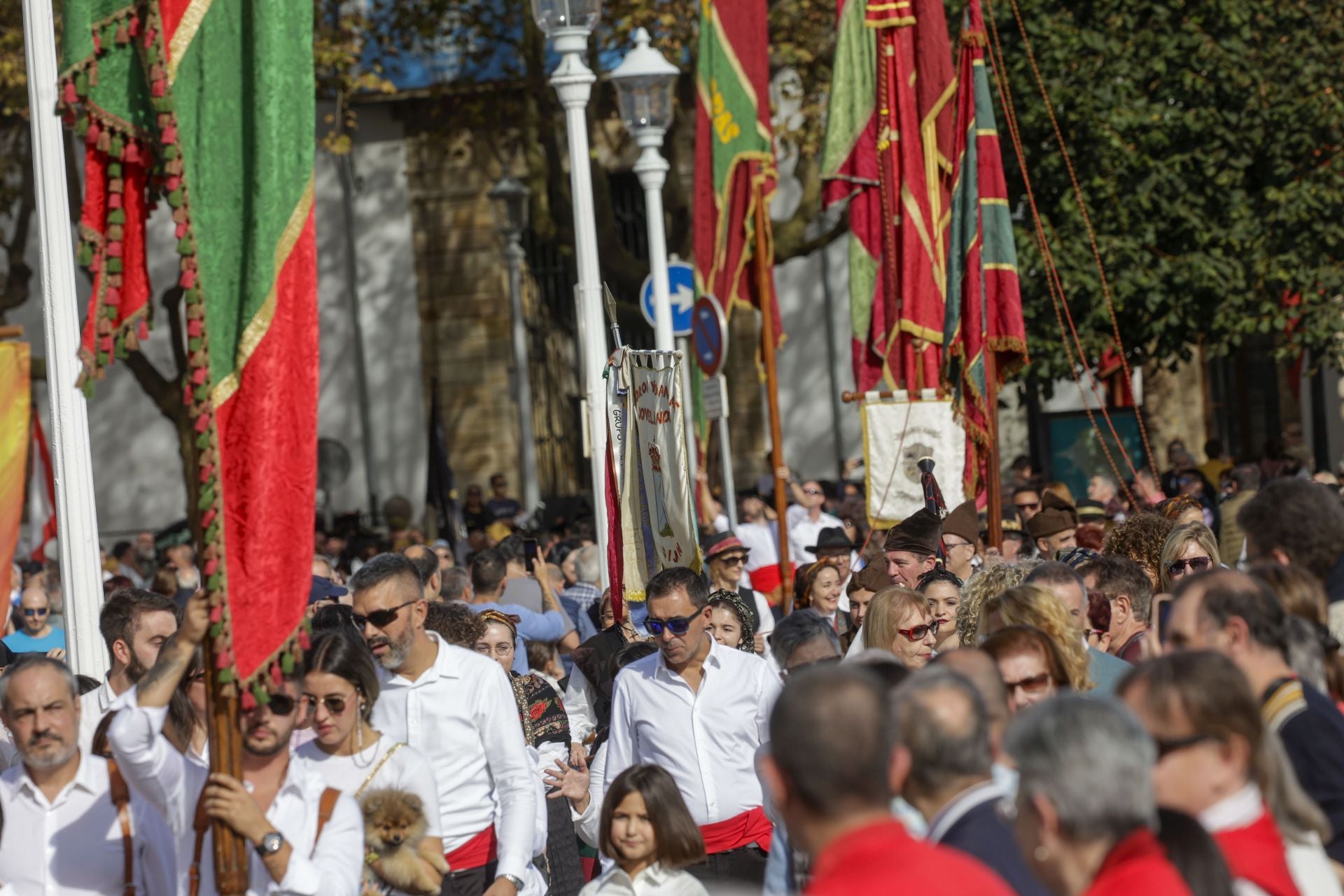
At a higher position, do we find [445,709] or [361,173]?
[361,173]

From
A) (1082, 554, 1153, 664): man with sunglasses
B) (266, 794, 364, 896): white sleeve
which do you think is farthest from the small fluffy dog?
(1082, 554, 1153, 664): man with sunglasses

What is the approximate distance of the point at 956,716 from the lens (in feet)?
12.7

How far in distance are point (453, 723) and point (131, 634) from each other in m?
1.47

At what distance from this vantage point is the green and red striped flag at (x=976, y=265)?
11102mm

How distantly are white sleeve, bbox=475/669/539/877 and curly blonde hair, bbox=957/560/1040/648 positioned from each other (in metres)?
1.50

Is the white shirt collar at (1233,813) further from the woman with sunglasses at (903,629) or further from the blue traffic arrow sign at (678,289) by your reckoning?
the blue traffic arrow sign at (678,289)

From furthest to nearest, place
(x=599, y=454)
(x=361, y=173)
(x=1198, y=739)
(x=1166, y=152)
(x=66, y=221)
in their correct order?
(x=361, y=173), (x=1166, y=152), (x=599, y=454), (x=66, y=221), (x=1198, y=739)

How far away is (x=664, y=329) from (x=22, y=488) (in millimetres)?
Result: 4860

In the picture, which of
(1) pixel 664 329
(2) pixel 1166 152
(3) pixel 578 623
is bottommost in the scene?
(3) pixel 578 623

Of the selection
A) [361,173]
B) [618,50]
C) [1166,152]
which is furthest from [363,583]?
[361,173]

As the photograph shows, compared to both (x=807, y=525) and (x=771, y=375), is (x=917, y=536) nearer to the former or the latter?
(x=771, y=375)

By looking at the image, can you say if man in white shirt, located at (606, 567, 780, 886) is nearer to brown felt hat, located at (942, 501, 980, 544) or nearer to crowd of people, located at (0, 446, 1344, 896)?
crowd of people, located at (0, 446, 1344, 896)

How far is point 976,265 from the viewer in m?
11.1

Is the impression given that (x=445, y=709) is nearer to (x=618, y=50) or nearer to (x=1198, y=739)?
(x=1198, y=739)
